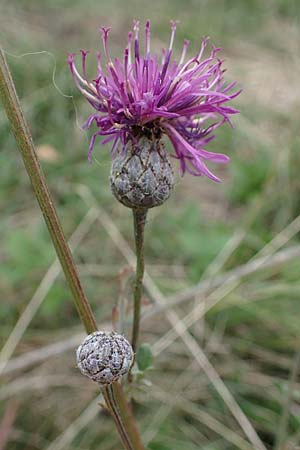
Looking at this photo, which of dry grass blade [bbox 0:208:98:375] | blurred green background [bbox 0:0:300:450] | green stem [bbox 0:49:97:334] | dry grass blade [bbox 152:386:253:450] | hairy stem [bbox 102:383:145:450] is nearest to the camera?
green stem [bbox 0:49:97:334]

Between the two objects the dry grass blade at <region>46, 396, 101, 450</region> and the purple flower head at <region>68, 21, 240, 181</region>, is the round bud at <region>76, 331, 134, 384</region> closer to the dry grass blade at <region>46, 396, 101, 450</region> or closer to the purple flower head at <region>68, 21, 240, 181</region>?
the purple flower head at <region>68, 21, 240, 181</region>

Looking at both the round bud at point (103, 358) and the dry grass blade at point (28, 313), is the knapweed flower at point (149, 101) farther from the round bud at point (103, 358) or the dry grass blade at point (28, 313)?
the dry grass blade at point (28, 313)

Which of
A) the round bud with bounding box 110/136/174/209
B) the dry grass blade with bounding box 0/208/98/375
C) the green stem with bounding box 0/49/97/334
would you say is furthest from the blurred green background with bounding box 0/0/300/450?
the green stem with bounding box 0/49/97/334

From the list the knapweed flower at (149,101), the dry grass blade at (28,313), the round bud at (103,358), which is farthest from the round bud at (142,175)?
the dry grass blade at (28,313)

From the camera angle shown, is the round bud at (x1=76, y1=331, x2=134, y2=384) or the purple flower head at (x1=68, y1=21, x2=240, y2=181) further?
the purple flower head at (x1=68, y1=21, x2=240, y2=181)

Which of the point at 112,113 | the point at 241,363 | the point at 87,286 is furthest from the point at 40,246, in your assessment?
the point at 112,113

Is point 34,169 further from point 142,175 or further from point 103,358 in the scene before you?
point 103,358
